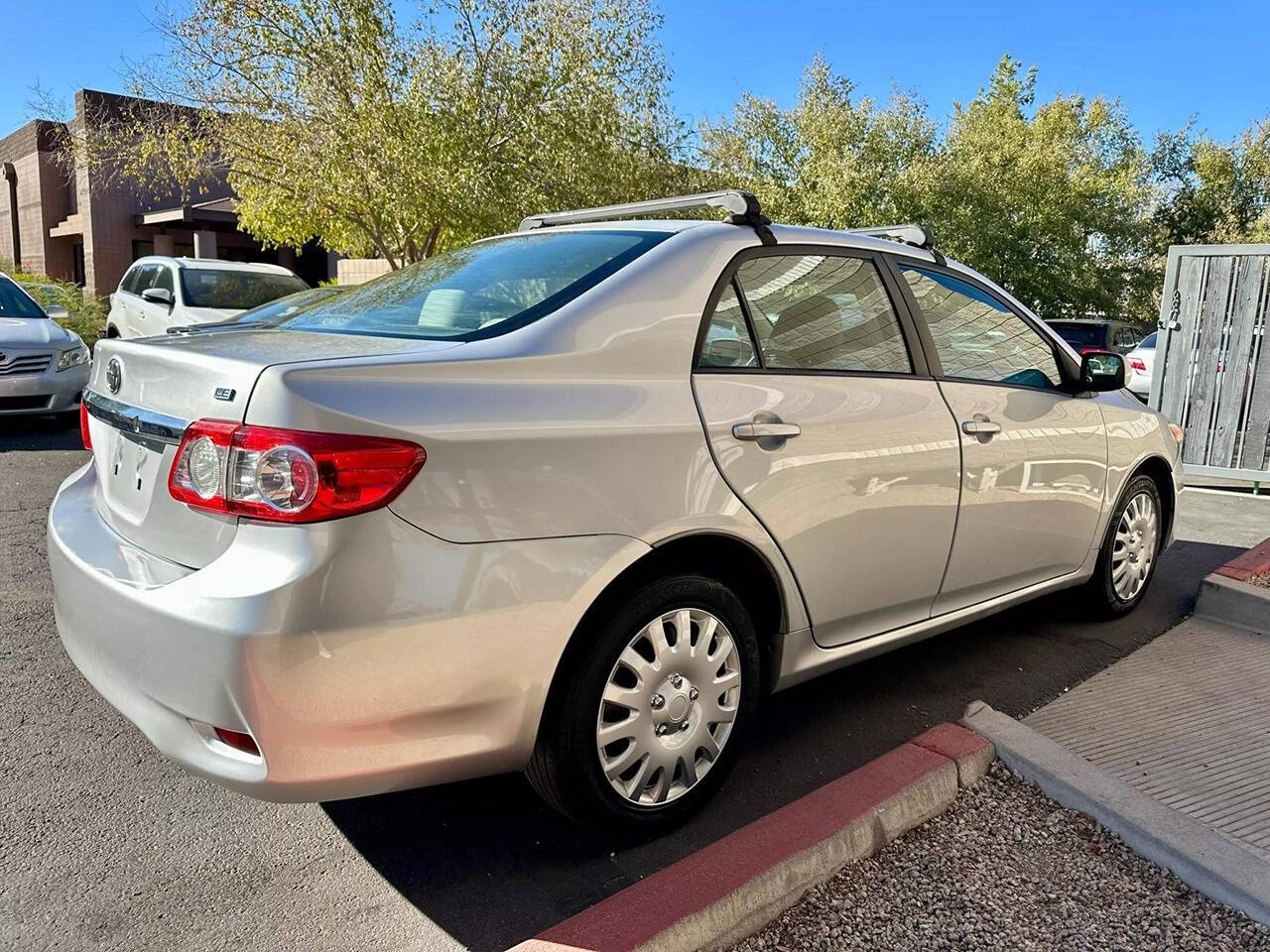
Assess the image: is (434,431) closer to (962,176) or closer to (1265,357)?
(1265,357)

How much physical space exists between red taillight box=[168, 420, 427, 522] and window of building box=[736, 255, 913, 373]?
126cm

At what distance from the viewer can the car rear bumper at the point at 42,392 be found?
855 centimetres

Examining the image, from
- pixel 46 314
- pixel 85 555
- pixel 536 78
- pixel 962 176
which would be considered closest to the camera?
pixel 85 555

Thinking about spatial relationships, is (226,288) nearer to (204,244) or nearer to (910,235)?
(910,235)

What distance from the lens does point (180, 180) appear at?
1504 centimetres

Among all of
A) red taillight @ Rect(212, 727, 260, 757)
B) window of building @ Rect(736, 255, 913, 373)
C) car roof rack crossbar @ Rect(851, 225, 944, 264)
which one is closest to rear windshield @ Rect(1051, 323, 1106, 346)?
car roof rack crossbar @ Rect(851, 225, 944, 264)

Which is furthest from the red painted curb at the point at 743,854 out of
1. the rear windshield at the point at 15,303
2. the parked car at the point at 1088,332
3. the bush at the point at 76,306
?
the bush at the point at 76,306

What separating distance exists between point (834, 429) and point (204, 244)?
2556 centimetres

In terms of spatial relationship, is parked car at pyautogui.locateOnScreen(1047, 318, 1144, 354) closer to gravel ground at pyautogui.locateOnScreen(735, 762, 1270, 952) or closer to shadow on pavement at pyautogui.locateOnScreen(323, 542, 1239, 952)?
shadow on pavement at pyautogui.locateOnScreen(323, 542, 1239, 952)

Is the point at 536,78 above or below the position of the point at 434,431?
above

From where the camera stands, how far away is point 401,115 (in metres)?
13.0

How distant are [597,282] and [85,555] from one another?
4.85 feet

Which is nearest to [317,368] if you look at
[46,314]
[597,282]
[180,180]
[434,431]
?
[434,431]

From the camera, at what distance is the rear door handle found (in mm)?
3385
